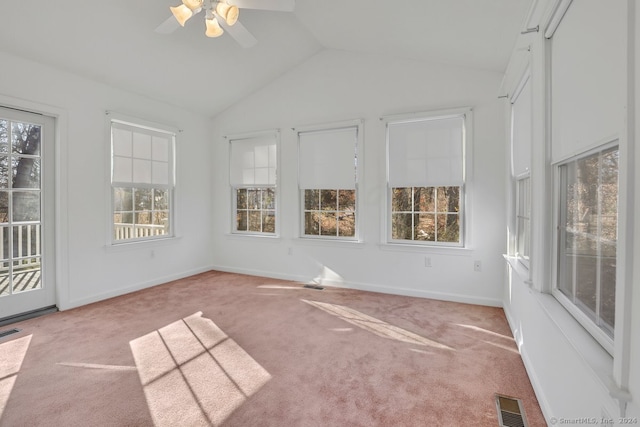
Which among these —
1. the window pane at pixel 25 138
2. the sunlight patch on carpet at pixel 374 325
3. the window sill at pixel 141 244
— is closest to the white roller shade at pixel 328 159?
the sunlight patch on carpet at pixel 374 325

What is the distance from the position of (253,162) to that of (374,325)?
334cm

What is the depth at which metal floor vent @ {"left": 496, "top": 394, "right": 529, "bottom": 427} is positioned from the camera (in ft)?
6.11

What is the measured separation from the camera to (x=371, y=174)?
4.45m

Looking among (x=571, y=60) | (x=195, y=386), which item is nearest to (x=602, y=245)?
(x=571, y=60)

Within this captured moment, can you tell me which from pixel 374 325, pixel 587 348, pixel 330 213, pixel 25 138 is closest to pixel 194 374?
pixel 374 325

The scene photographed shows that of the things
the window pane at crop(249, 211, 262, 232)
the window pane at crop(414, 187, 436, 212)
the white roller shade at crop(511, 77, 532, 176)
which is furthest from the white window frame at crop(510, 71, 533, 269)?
the window pane at crop(249, 211, 262, 232)

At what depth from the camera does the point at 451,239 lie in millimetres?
4172

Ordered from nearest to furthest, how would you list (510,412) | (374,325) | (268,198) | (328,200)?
(510,412) < (374,325) < (328,200) < (268,198)

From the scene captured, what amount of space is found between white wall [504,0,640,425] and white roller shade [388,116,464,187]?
1.32m

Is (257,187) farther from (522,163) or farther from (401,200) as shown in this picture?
(522,163)

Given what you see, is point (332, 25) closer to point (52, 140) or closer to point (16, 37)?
point (16, 37)

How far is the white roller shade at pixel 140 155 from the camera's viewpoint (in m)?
4.26

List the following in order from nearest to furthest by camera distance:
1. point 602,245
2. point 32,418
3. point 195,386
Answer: point 602,245 → point 32,418 → point 195,386

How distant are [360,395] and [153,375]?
1.50m
